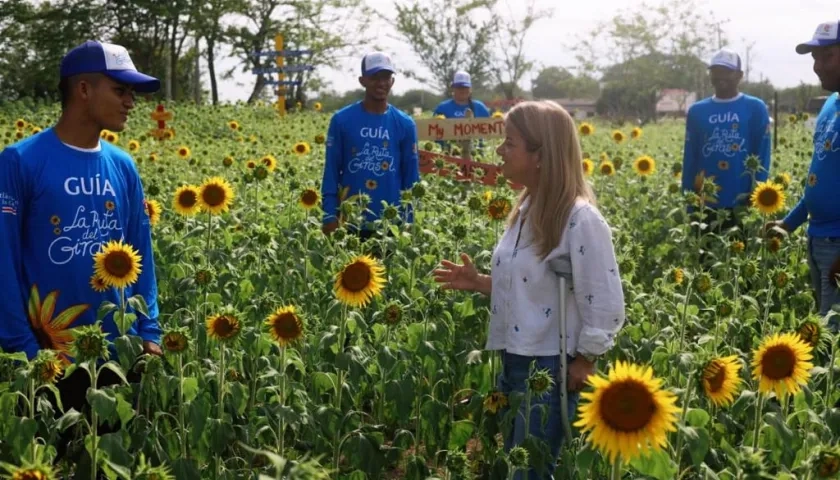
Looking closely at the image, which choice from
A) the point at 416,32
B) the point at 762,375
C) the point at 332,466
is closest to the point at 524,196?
the point at 762,375

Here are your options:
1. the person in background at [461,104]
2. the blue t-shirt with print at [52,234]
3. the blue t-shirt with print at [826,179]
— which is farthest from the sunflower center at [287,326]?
the person in background at [461,104]

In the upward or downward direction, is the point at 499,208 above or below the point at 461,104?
below

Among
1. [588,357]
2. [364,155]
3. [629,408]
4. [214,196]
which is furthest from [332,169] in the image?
[629,408]

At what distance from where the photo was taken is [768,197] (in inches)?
205

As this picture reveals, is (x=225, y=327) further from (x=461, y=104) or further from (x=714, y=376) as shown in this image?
(x=461, y=104)

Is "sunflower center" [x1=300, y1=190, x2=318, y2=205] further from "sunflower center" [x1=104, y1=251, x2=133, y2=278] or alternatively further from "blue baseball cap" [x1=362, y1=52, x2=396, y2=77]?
"sunflower center" [x1=104, y1=251, x2=133, y2=278]

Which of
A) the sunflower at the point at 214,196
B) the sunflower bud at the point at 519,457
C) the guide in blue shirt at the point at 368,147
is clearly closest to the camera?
the sunflower bud at the point at 519,457

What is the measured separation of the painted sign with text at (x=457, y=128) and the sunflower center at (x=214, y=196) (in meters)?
3.66

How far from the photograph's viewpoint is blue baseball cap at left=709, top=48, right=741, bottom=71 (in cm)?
615

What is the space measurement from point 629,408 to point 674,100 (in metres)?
54.4

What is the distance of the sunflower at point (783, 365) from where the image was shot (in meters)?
2.46

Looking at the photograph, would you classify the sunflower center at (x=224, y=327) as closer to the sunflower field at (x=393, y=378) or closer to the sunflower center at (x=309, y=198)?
the sunflower field at (x=393, y=378)

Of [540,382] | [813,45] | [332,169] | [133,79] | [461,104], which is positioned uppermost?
[813,45]

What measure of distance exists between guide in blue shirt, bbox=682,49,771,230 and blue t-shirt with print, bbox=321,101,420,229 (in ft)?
6.98
